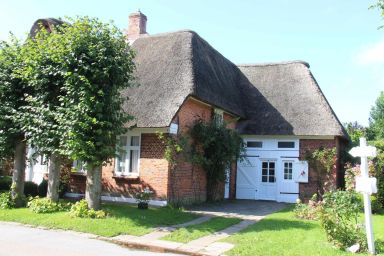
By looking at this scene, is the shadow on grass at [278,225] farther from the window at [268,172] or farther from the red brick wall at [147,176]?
the window at [268,172]

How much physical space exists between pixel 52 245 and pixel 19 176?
20.0 ft

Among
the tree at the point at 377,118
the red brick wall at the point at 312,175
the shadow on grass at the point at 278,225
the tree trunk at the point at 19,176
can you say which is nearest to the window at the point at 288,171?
the red brick wall at the point at 312,175

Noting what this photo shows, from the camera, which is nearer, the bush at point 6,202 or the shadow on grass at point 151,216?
the shadow on grass at point 151,216

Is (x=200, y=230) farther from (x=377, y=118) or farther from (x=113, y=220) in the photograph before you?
(x=377, y=118)

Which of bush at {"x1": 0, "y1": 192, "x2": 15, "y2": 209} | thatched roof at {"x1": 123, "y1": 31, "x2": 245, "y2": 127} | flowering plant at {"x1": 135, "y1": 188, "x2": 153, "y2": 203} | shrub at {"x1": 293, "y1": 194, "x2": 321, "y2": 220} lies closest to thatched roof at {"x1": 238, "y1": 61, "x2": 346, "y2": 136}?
thatched roof at {"x1": 123, "y1": 31, "x2": 245, "y2": 127}

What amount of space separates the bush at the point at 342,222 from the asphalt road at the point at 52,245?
3601mm

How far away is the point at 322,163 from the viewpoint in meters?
19.1

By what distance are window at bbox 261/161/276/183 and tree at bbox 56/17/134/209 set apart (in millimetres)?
10013

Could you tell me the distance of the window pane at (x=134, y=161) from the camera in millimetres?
15609

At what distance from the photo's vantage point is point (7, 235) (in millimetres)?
9727

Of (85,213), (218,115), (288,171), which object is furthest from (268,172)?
(85,213)

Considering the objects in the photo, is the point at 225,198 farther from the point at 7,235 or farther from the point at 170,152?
the point at 7,235

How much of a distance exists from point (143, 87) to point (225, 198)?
6953 mm

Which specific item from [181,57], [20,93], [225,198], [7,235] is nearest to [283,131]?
[225,198]
